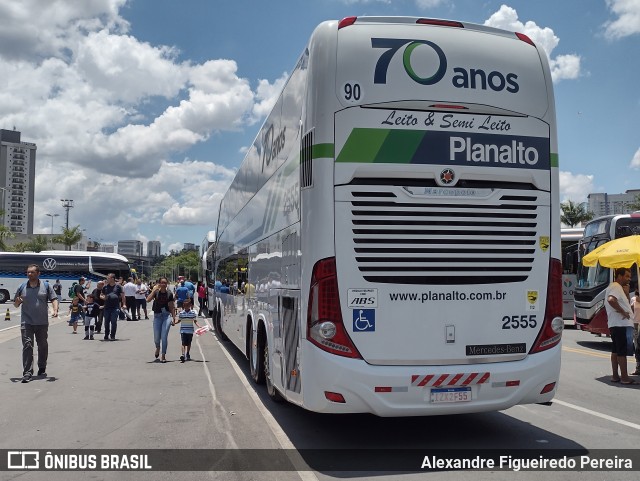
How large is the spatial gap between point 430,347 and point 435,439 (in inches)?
55.1

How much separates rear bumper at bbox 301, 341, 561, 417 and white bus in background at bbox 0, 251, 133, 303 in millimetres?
40150

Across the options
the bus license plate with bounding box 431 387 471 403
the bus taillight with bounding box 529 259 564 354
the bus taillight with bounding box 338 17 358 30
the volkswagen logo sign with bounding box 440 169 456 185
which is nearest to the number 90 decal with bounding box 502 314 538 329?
the bus taillight with bounding box 529 259 564 354

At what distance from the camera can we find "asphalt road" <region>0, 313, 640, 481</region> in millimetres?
6133

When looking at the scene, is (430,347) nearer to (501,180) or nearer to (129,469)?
(501,180)

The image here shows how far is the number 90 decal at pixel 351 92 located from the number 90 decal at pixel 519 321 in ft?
8.88

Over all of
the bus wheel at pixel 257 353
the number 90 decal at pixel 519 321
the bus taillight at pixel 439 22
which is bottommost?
the bus wheel at pixel 257 353

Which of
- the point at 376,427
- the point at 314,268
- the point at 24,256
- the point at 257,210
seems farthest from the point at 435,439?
the point at 24,256

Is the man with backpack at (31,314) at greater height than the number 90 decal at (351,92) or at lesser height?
lesser

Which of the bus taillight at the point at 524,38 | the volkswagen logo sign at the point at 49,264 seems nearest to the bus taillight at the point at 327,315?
the bus taillight at the point at 524,38

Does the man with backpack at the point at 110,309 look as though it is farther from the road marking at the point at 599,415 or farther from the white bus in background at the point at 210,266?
the road marking at the point at 599,415

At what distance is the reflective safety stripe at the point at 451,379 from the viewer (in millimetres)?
5703

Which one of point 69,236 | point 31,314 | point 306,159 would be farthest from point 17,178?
point 306,159

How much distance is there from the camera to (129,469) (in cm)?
559

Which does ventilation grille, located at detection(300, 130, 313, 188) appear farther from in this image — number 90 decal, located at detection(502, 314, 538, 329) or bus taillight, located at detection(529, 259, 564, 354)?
bus taillight, located at detection(529, 259, 564, 354)
